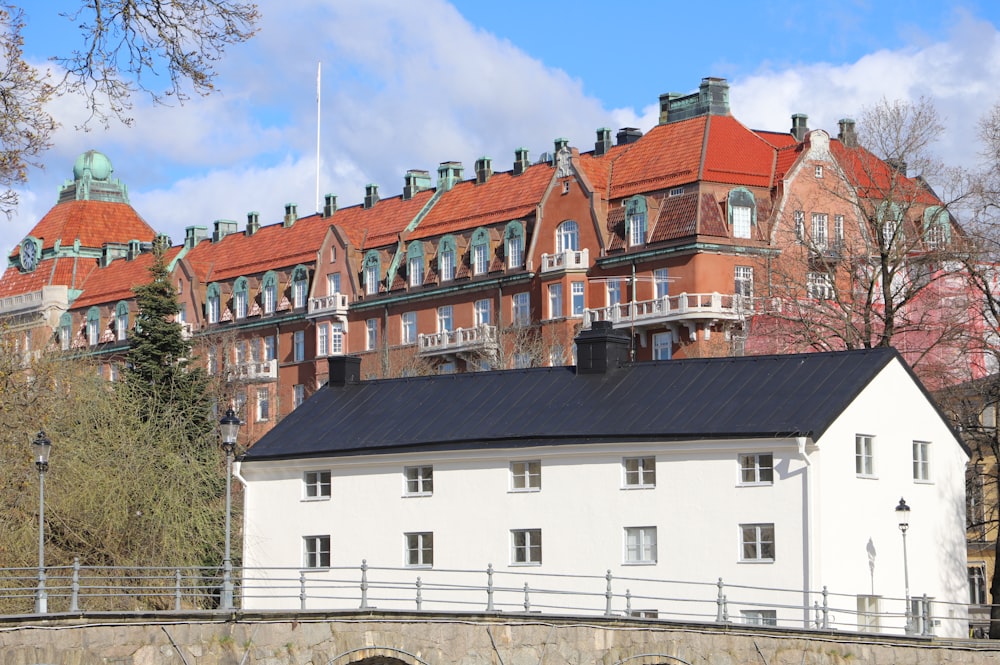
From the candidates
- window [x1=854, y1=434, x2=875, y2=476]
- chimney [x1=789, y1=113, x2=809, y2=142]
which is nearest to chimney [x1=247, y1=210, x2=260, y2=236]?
chimney [x1=789, y1=113, x2=809, y2=142]

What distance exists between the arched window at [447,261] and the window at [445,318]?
58.2 inches

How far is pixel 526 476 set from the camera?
5153 cm

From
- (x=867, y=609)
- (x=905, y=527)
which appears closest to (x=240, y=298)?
(x=867, y=609)

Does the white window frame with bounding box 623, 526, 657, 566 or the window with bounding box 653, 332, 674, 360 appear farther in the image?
the window with bounding box 653, 332, 674, 360

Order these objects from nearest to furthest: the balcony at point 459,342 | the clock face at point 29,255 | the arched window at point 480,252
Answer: the balcony at point 459,342 → the arched window at point 480,252 → the clock face at point 29,255

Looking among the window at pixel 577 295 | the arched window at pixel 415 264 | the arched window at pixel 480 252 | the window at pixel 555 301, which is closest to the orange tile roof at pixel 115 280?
the arched window at pixel 415 264

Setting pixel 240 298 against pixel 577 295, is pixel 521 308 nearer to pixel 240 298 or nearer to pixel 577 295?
pixel 577 295

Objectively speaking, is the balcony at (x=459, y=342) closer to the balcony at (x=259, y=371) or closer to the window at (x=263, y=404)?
the balcony at (x=259, y=371)

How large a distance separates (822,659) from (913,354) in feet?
106

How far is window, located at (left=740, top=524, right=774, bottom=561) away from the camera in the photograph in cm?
4753

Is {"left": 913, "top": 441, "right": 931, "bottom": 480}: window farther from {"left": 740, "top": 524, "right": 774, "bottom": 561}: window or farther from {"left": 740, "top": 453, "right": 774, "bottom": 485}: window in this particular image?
{"left": 740, "top": 524, "right": 774, "bottom": 561}: window

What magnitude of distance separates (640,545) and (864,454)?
20.5ft

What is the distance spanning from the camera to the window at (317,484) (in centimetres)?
5534

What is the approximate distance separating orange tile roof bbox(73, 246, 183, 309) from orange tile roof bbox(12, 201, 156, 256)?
3.56m
